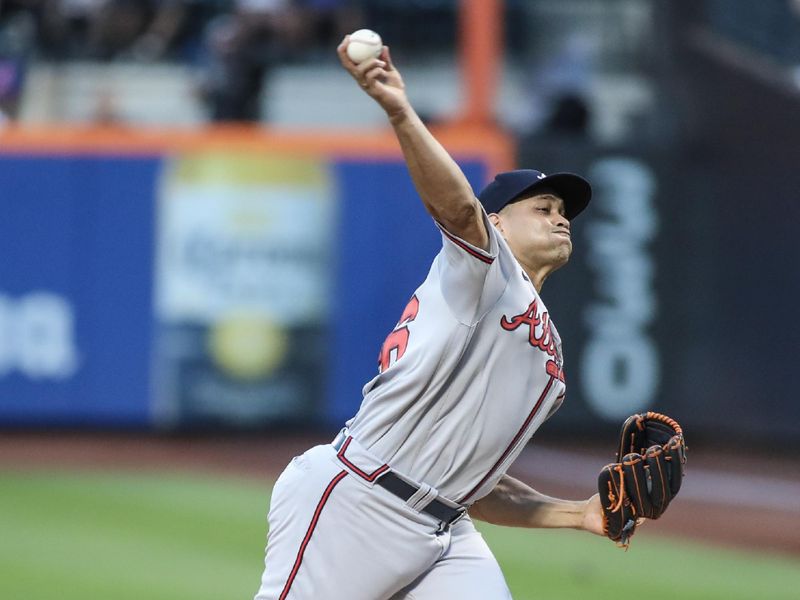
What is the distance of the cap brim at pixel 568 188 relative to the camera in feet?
13.0

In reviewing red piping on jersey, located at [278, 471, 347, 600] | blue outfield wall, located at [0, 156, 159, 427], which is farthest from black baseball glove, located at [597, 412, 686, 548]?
blue outfield wall, located at [0, 156, 159, 427]

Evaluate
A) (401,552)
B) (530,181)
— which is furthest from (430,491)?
(530,181)

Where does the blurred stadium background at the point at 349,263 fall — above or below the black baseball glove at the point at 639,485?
below

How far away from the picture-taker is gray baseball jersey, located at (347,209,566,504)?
12.2ft

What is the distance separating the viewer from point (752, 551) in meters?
8.75

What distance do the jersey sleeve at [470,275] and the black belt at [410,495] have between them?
0.45 metres

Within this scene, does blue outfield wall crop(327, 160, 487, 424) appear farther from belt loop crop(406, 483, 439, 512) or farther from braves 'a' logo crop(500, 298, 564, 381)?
belt loop crop(406, 483, 439, 512)

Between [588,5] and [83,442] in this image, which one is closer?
[83,442]

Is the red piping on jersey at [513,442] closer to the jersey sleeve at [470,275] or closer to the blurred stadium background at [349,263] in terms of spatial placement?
the jersey sleeve at [470,275]

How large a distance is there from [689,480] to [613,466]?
24.0 feet

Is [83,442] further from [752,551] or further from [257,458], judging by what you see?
[752,551]

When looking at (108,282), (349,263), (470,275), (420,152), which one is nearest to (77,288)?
(108,282)

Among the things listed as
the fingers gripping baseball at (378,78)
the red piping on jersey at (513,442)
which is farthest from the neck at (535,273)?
the fingers gripping baseball at (378,78)

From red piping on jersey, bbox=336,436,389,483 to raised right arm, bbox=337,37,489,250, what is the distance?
2.28 feet
